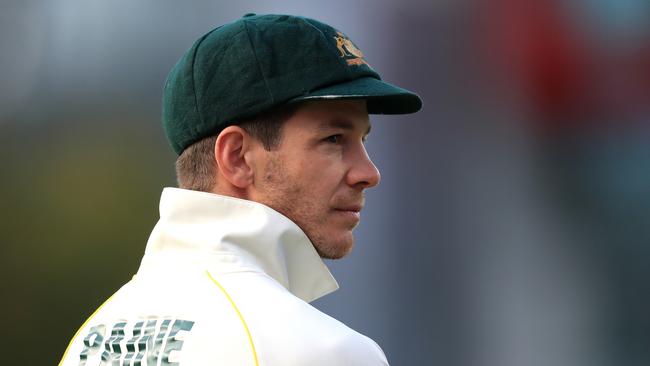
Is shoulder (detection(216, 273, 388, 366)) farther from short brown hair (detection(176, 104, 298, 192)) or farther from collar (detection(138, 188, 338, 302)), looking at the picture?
short brown hair (detection(176, 104, 298, 192))

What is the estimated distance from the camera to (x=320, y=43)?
113 cm

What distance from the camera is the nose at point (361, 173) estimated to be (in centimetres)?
118

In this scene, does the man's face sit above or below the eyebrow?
below

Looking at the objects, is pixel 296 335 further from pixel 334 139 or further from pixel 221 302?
pixel 334 139

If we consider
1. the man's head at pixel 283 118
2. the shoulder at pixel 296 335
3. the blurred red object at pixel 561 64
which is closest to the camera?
the shoulder at pixel 296 335

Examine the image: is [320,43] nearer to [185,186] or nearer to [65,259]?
[185,186]

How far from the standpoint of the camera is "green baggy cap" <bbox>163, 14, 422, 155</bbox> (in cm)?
111

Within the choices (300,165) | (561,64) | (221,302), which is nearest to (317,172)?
(300,165)

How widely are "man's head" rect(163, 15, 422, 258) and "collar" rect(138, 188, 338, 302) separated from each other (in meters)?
0.04

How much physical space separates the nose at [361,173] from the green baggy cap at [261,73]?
0.26 feet

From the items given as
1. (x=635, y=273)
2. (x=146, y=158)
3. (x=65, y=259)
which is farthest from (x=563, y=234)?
(x=65, y=259)

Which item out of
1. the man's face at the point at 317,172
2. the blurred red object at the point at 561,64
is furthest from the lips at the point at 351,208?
the blurred red object at the point at 561,64

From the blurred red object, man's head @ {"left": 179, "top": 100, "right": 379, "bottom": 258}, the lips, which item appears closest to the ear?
man's head @ {"left": 179, "top": 100, "right": 379, "bottom": 258}

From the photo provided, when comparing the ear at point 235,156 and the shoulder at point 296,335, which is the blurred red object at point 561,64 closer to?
the ear at point 235,156
